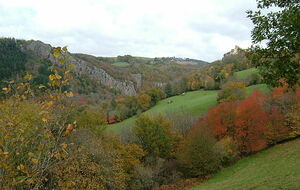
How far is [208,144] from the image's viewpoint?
35.0 m

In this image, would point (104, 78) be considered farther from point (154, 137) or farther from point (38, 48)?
point (154, 137)

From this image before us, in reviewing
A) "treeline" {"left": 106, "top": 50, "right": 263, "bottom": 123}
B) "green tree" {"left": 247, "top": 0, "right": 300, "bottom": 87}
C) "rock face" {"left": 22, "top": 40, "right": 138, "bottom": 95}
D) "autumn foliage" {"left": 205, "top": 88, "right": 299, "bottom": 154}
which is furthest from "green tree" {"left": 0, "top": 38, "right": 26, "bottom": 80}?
"green tree" {"left": 247, "top": 0, "right": 300, "bottom": 87}

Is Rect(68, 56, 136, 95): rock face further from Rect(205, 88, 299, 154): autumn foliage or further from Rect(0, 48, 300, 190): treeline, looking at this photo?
Rect(205, 88, 299, 154): autumn foliage

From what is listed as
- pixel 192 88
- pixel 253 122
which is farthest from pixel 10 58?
pixel 253 122

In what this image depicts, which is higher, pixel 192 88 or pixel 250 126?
pixel 192 88

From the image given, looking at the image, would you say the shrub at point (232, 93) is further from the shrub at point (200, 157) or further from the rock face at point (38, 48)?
the rock face at point (38, 48)

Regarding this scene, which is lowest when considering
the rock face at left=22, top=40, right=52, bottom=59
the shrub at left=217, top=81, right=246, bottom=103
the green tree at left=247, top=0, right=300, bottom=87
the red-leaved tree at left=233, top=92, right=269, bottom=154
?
the red-leaved tree at left=233, top=92, right=269, bottom=154

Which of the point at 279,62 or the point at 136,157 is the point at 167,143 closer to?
the point at 136,157

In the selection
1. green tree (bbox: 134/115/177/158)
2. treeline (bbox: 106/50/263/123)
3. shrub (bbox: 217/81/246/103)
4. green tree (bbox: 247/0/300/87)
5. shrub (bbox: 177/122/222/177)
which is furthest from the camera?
treeline (bbox: 106/50/263/123)

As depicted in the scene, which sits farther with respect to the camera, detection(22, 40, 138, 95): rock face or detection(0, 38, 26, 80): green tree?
detection(22, 40, 138, 95): rock face

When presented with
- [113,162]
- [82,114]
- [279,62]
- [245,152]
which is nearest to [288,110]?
[245,152]

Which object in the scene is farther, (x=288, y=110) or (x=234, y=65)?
(x=234, y=65)

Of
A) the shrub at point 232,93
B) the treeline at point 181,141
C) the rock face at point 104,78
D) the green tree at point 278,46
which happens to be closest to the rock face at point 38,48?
the rock face at point 104,78

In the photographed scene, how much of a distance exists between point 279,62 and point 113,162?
22277 millimetres
